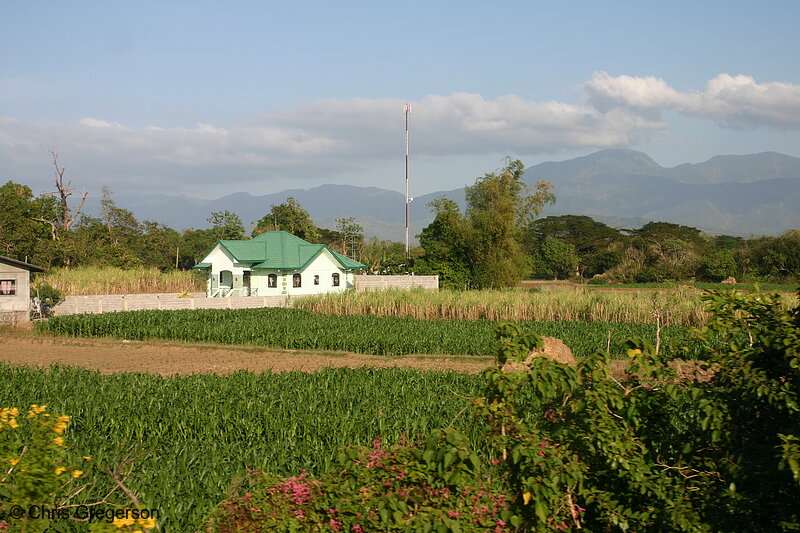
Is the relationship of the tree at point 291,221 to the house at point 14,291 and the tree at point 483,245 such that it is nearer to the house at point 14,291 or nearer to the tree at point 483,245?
the tree at point 483,245

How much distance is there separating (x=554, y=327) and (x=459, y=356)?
537cm

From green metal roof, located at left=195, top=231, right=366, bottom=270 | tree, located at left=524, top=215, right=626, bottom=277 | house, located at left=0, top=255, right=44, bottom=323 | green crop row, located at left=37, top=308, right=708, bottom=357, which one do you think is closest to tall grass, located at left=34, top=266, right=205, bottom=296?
green metal roof, located at left=195, top=231, right=366, bottom=270

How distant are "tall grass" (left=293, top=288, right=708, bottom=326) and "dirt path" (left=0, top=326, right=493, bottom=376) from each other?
852 cm

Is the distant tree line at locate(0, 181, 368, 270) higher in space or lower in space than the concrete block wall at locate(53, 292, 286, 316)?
higher

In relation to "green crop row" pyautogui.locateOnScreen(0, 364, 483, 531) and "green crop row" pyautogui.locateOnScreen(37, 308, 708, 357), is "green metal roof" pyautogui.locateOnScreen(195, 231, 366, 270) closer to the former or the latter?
"green crop row" pyautogui.locateOnScreen(37, 308, 708, 357)

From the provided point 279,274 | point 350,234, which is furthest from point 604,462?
point 350,234

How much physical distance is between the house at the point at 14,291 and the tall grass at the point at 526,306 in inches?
493

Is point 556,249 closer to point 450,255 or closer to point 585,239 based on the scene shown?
point 585,239

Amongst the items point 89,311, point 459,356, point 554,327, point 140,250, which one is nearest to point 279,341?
point 459,356

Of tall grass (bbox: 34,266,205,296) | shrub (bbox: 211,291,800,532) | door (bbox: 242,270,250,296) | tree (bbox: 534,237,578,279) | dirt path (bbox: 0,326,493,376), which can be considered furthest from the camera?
tree (bbox: 534,237,578,279)

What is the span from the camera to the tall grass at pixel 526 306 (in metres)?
24.9

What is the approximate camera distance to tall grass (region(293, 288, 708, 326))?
979 inches

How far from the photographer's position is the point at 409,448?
4.89 meters

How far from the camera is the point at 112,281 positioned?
3812 cm
